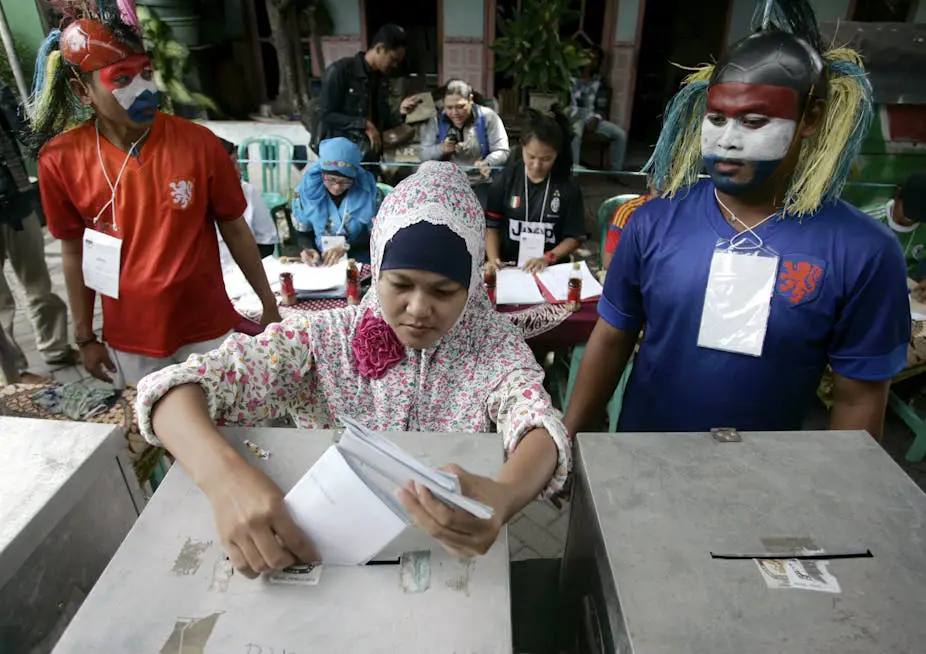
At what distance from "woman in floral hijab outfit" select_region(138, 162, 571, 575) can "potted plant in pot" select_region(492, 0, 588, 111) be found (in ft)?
19.9

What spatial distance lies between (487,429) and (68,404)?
42.5 inches

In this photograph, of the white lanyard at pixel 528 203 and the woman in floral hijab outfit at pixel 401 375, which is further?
the white lanyard at pixel 528 203

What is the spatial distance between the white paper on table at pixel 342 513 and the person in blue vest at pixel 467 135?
3909 mm

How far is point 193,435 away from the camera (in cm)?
90

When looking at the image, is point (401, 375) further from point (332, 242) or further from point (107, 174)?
point (332, 242)

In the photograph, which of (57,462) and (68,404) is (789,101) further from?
(68,404)

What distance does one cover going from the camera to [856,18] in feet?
23.1

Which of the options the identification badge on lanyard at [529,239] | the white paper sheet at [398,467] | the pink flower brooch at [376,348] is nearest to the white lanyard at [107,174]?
the pink flower brooch at [376,348]

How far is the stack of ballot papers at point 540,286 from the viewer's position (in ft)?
9.34

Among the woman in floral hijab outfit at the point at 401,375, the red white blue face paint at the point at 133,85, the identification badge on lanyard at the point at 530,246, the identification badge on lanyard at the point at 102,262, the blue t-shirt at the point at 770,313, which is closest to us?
the woman in floral hijab outfit at the point at 401,375

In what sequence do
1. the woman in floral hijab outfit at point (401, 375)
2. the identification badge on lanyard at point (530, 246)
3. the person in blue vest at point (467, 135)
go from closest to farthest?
the woman in floral hijab outfit at point (401, 375), the identification badge on lanyard at point (530, 246), the person in blue vest at point (467, 135)

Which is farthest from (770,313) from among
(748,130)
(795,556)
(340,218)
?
(340,218)

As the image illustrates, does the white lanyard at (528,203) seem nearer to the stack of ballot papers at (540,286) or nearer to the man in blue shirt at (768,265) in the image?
the stack of ballot papers at (540,286)

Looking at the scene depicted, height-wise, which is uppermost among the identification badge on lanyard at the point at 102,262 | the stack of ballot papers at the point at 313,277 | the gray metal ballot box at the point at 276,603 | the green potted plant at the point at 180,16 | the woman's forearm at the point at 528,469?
the green potted plant at the point at 180,16
